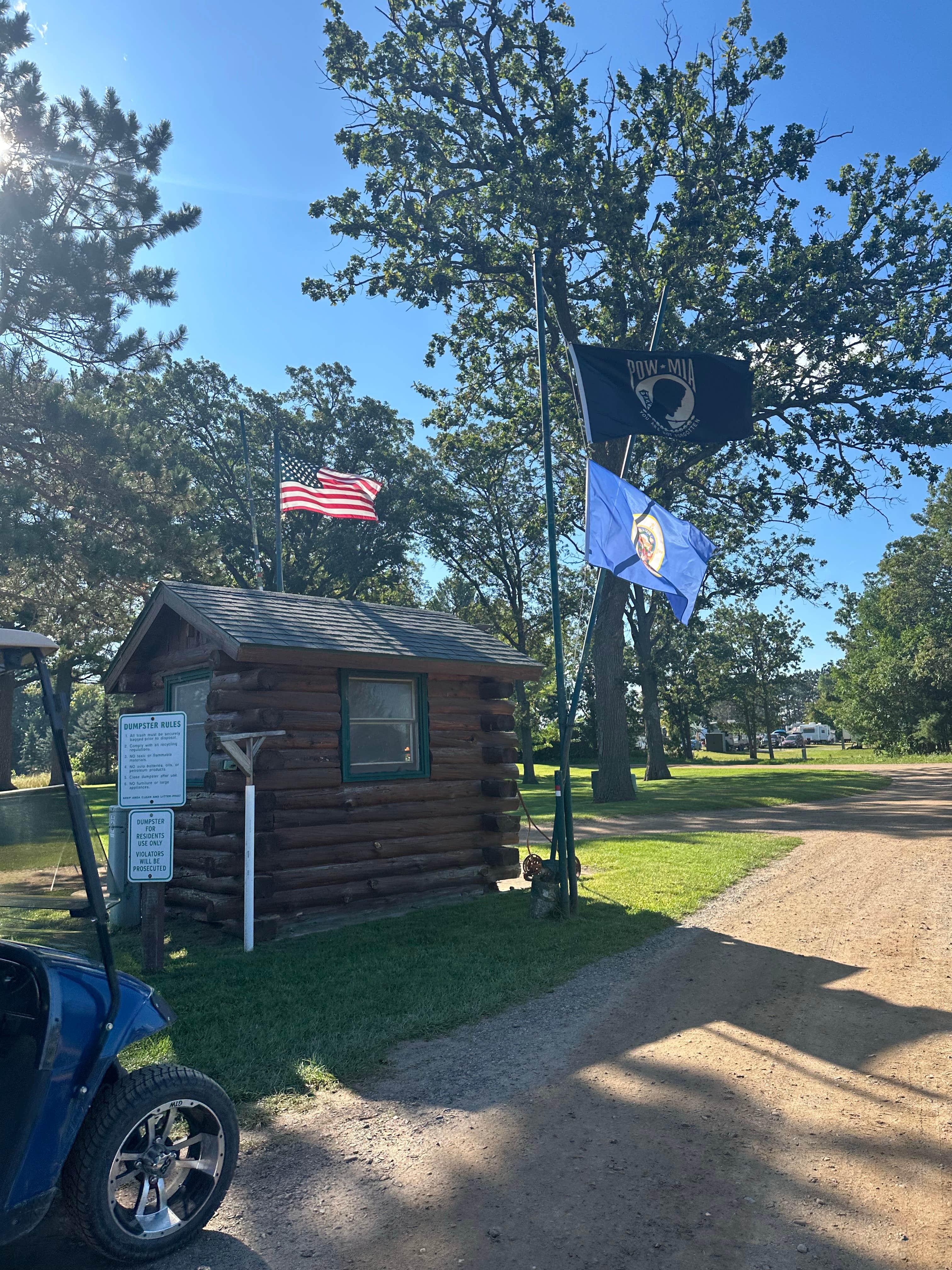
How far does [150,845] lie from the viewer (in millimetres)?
7336

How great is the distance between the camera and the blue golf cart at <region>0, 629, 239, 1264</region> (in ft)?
10.2

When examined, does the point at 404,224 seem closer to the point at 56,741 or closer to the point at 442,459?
the point at 442,459

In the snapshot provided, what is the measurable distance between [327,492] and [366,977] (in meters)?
11.8

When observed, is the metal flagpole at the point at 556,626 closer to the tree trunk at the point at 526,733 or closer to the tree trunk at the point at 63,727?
the tree trunk at the point at 63,727

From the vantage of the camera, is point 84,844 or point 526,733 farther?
point 526,733

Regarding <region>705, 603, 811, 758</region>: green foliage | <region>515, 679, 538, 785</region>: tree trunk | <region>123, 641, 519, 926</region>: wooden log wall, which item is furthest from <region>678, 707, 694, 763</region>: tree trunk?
<region>123, 641, 519, 926</region>: wooden log wall

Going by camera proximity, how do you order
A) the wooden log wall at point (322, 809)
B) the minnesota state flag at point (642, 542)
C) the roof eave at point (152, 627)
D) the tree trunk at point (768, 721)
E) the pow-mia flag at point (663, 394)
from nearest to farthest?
1. the roof eave at point (152, 627)
2. the wooden log wall at point (322, 809)
3. the minnesota state flag at point (642, 542)
4. the pow-mia flag at point (663, 394)
5. the tree trunk at point (768, 721)

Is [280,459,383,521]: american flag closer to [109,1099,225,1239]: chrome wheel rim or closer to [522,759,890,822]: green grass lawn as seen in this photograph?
[522,759,890,822]: green grass lawn

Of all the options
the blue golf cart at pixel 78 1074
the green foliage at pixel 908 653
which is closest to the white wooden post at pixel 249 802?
the blue golf cart at pixel 78 1074

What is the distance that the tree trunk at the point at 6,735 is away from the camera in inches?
140

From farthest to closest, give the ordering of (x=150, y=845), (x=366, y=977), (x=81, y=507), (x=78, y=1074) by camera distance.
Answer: (x=81, y=507) < (x=150, y=845) < (x=366, y=977) < (x=78, y=1074)

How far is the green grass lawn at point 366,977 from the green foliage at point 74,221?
13.6 m

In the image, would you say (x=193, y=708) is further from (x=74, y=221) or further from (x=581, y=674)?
(x=74, y=221)

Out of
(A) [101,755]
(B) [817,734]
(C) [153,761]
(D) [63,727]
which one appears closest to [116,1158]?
(D) [63,727]
